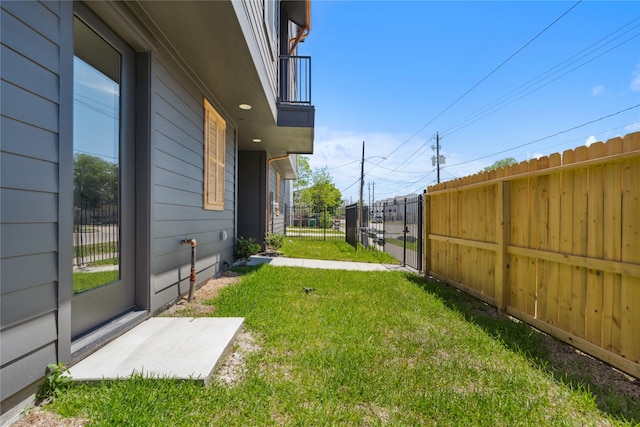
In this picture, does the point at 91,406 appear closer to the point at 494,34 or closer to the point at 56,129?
the point at 56,129

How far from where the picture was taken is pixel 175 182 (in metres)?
3.50

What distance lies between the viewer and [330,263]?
6914 mm

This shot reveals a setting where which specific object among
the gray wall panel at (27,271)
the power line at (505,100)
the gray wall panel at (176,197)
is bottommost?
the gray wall panel at (27,271)

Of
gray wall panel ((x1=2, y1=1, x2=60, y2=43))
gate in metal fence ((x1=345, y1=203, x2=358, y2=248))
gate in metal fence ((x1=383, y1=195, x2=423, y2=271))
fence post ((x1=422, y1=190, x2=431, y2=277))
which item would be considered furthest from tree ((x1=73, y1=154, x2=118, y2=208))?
gate in metal fence ((x1=345, y1=203, x2=358, y2=248))

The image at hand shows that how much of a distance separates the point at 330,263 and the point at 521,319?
4.12m

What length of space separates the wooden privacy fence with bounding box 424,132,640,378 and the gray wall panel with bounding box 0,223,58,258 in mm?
3623

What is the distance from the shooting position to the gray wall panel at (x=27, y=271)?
1521 millimetres

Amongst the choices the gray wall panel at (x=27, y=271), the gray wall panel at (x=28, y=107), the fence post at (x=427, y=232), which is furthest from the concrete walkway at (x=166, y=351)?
the fence post at (x=427, y=232)

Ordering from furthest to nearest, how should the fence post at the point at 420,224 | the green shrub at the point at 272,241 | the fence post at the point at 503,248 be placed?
the green shrub at the point at 272,241 → the fence post at the point at 420,224 → the fence post at the point at 503,248

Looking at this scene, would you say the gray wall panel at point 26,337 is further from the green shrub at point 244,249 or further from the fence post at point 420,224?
the fence post at point 420,224

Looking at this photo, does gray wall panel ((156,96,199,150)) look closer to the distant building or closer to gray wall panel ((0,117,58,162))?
the distant building

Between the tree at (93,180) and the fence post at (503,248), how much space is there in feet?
A: 12.6

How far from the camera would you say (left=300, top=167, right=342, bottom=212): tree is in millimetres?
36194

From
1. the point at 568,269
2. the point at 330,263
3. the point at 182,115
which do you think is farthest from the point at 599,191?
the point at 330,263
